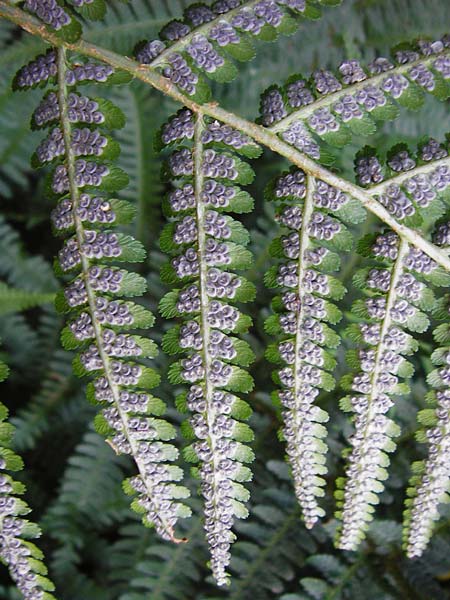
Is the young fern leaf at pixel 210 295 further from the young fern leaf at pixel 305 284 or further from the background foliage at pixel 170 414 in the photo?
the background foliage at pixel 170 414

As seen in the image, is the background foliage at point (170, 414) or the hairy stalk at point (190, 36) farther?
the background foliage at point (170, 414)

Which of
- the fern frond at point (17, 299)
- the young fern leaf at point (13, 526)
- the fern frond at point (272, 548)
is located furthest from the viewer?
the fern frond at point (17, 299)

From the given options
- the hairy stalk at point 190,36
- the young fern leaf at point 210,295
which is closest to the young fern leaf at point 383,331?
the young fern leaf at point 210,295

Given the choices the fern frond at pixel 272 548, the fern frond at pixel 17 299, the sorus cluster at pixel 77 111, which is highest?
the sorus cluster at pixel 77 111

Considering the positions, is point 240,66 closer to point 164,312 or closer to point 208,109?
point 208,109

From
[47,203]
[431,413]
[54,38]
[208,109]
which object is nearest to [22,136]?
[47,203]

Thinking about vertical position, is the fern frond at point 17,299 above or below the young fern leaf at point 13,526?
above

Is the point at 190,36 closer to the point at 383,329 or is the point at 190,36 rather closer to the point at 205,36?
the point at 205,36
